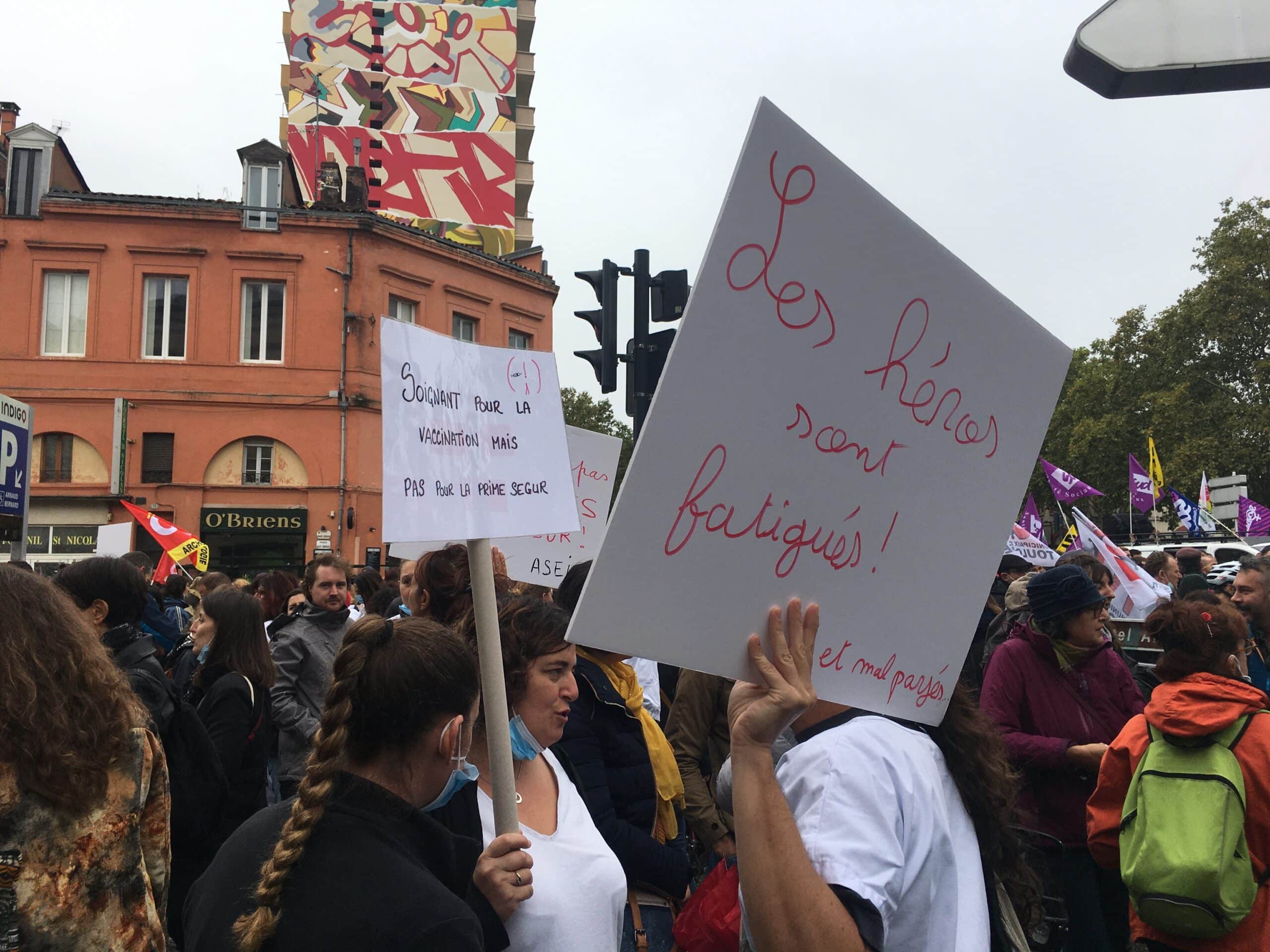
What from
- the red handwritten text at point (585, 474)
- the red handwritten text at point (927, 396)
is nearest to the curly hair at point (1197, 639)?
the red handwritten text at point (927, 396)

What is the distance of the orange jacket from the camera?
327cm

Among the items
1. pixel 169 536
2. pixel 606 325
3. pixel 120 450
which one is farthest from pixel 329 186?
pixel 606 325

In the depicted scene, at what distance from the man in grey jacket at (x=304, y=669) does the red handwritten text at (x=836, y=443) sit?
4.02 metres

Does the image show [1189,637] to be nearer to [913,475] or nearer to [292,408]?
[913,475]

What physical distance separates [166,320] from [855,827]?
29.4 m

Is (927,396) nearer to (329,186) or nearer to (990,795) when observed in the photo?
(990,795)

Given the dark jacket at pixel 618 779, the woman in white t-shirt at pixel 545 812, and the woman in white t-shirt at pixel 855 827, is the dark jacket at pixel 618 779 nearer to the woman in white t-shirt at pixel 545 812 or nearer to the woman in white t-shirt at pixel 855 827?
the woman in white t-shirt at pixel 545 812

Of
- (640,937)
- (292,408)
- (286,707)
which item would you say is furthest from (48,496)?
(640,937)

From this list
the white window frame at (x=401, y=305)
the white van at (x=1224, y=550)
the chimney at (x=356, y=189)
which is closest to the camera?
the white van at (x=1224, y=550)

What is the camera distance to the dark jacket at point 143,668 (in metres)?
3.63

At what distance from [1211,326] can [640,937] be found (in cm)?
4242

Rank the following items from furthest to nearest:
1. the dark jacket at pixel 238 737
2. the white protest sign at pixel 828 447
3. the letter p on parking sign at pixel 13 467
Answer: the letter p on parking sign at pixel 13 467
the dark jacket at pixel 238 737
the white protest sign at pixel 828 447

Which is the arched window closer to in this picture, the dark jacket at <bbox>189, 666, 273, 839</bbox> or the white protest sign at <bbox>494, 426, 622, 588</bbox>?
the white protest sign at <bbox>494, 426, 622, 588</bbox>

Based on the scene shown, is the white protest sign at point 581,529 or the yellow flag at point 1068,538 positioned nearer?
the white protest sign at point 581,529
